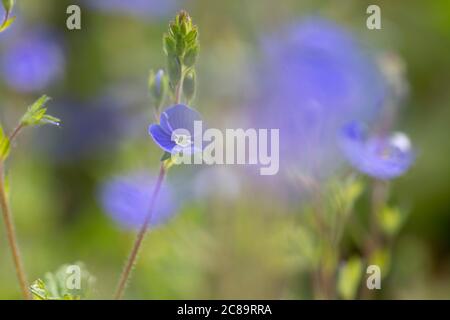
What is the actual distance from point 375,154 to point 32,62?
44.0 inches

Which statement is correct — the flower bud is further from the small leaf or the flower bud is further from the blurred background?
the blurred background

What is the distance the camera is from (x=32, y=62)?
203cm

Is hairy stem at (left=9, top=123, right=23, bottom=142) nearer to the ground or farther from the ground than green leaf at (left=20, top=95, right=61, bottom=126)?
nearer to the ground

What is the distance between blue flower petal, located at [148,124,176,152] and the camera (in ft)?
2.66

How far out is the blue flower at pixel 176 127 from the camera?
818 mm

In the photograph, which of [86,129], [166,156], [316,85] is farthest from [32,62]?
[166,156]

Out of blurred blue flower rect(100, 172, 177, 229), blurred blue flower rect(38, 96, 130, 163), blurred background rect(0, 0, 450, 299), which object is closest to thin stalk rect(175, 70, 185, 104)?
blurred background rect(0, 0, 450, 299)

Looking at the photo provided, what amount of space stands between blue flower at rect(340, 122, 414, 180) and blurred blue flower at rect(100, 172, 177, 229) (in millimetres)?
435

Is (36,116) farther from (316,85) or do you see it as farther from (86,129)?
(86,129)

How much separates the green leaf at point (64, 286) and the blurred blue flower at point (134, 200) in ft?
1.67

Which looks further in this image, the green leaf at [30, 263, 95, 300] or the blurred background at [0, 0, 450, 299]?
the blurred background at [0, 0, 450, 299]

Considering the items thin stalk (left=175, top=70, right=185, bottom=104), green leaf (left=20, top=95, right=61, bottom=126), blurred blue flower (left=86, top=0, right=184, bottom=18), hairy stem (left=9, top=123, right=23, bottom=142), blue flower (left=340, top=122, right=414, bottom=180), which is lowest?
blue flower (left=340, top=122, right=414, bottom=180)
